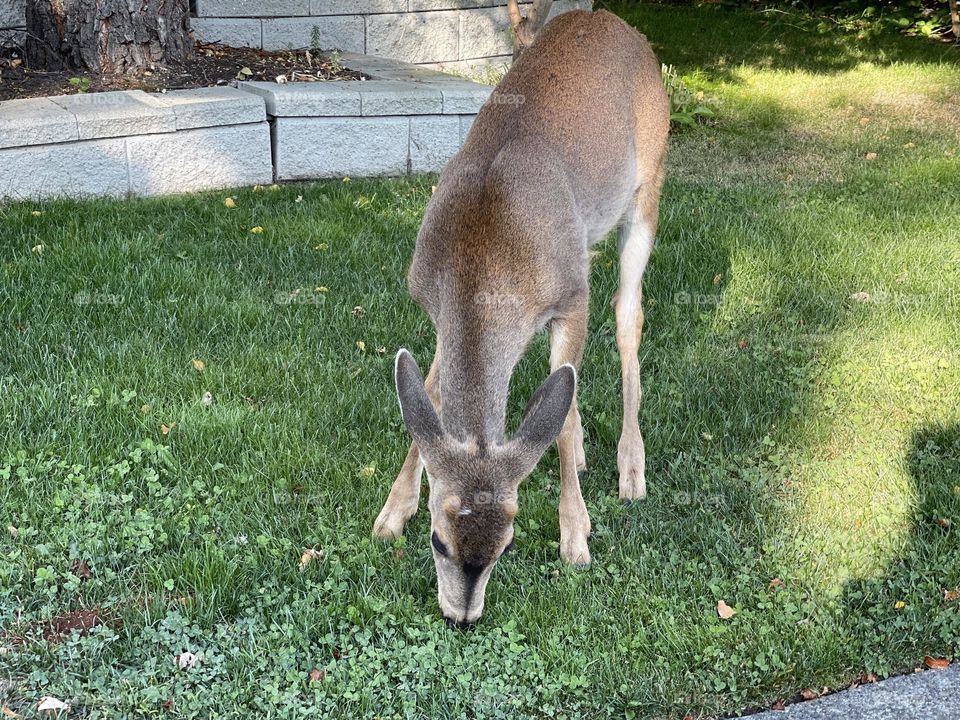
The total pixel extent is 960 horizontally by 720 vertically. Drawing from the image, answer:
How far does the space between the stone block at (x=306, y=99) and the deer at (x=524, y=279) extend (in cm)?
292

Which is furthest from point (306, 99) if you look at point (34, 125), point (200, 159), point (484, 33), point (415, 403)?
point (415, 403)

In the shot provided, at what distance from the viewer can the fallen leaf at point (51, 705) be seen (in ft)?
9.85

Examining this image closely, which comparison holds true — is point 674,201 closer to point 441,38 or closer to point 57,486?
point 441,38

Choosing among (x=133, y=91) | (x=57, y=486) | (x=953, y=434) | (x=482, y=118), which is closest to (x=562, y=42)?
(x=482, y=118)

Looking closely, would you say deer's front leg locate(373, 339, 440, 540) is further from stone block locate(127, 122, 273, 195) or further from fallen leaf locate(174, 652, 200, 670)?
stone block locate(127, 122, 273, 195)

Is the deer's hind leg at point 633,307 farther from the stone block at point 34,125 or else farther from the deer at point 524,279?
the stone block at point 34,125

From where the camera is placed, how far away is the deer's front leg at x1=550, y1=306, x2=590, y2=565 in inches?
155

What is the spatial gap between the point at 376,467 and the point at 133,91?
432 centimetres

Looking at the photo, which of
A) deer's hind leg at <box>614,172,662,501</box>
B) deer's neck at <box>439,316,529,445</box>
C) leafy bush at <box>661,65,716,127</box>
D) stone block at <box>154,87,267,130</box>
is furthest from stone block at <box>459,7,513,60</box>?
deer's neck at <box>439,316,529,445</box>

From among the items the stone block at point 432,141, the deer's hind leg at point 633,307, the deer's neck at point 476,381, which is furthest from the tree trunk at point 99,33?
the deer's neck at point 476,381

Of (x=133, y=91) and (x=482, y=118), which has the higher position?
(x=482, y=118)

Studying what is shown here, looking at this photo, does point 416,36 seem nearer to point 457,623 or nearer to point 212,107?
point 212,107

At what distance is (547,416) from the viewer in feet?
10.2

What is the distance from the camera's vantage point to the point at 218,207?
6.98 m
